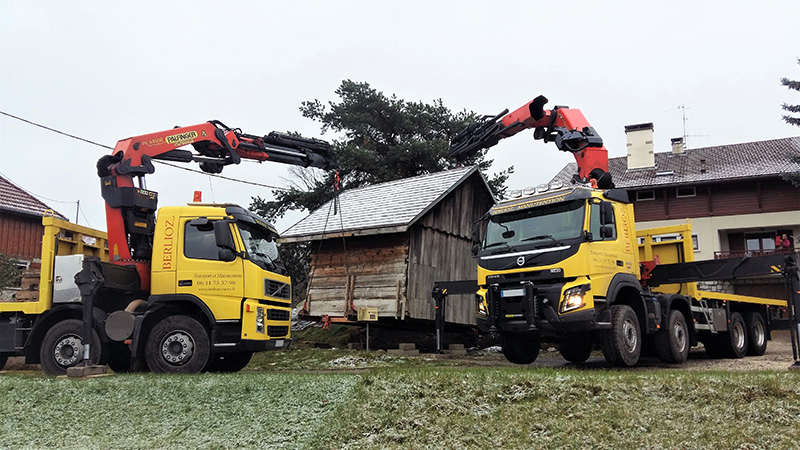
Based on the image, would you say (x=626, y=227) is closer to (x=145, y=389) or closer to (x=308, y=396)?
(x=308, y=396)

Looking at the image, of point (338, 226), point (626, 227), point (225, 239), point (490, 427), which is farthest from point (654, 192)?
point (490, 427)

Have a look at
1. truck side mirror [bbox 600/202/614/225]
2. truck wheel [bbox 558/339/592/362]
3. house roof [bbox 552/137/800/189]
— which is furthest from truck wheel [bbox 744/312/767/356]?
house roof [bbox 552/137/800/189]

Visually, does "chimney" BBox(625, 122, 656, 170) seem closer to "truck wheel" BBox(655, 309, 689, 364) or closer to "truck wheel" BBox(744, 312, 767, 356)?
"truck wheel" BBox(744, 312, 767, 356)

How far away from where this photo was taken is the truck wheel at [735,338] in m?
15.1

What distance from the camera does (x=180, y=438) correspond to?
743 cm

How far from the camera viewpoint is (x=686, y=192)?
38188 mm

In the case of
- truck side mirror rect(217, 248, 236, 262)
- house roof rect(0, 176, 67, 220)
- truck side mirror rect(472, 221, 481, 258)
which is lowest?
truck side mirror rect(217, 248, 236, 262)

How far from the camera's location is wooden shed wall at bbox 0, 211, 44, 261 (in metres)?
28.5

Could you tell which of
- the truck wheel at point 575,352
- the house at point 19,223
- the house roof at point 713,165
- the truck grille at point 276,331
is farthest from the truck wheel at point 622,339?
the house roof at point 713,165

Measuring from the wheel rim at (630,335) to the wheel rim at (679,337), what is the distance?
154cm

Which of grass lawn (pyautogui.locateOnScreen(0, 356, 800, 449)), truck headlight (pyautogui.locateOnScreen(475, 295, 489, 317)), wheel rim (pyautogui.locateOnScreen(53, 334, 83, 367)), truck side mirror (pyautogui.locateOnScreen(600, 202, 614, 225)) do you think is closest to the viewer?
grass lawn (pyautogui.locateOnScreen(0, 356, 800, 449))

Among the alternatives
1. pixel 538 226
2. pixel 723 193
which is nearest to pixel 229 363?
pixel 538 226

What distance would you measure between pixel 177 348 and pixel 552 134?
921cm

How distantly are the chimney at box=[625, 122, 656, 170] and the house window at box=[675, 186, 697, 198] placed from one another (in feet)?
8.04
